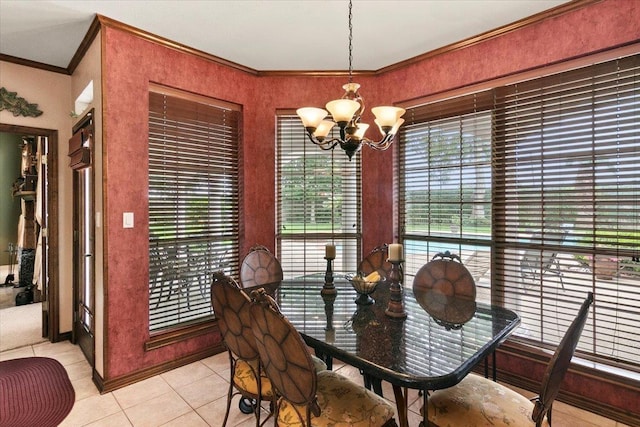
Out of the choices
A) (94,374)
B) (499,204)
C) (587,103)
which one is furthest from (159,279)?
(587,103)

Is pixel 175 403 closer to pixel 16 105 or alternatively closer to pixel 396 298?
pixel 396 298

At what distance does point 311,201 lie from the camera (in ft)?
11.7

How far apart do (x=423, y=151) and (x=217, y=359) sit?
9.38 feet

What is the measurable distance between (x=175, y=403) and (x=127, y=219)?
57.5 inches

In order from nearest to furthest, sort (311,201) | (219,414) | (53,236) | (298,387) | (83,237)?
1. (298,387)
2. (219,414)
3. (83,237)
4. (53,236)
5. (311,201)

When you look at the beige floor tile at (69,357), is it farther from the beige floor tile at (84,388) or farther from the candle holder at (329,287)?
the candle holder at (329,287)

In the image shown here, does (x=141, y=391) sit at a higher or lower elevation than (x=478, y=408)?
lower

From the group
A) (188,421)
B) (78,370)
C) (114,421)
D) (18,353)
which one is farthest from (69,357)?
(188,421)

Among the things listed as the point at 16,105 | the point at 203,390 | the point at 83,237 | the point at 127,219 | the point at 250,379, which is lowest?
the point at 203,390

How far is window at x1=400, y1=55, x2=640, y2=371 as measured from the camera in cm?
218

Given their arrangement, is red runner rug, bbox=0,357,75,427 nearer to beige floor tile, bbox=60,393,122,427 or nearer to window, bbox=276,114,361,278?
beige floor tile, bbox=60,393,122,427

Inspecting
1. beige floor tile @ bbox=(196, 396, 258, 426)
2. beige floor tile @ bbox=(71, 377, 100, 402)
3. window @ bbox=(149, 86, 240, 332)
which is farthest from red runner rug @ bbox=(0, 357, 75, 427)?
beige floor tile @ bbox=(196, 396, 258, 426)

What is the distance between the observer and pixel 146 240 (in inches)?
108

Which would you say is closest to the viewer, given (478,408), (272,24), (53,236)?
(478,408)
